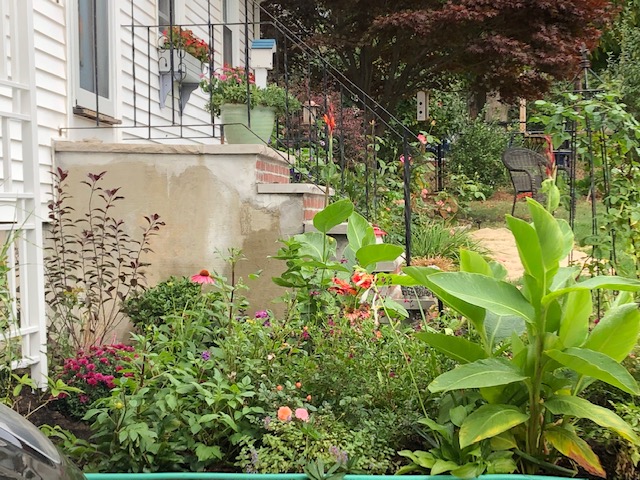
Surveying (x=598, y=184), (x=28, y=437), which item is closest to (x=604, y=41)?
(x=598, y=184)

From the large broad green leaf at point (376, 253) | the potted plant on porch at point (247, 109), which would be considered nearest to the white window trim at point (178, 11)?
the potted plant on porch at point (247, 109)

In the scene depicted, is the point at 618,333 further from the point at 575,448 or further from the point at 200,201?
the point at 200,201

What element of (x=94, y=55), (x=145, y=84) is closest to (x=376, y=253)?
(x=94, y=55)

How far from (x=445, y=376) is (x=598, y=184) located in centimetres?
263

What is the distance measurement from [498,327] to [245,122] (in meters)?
3.34

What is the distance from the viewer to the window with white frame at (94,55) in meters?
5.41

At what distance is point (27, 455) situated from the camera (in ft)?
4.07

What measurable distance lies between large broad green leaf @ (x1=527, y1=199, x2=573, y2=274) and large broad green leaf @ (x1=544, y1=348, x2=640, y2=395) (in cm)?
29

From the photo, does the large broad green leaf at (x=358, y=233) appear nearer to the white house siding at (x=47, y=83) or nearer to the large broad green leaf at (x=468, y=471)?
the large broad green leaf at (x=468, y=471)

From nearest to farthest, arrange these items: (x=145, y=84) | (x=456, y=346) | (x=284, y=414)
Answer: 1. (x=284, y=414)
2. (x=456, y=346)
3. (x=145, y=84)

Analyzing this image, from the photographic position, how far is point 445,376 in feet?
8.23

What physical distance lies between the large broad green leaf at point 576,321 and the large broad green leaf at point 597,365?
0.49 feet

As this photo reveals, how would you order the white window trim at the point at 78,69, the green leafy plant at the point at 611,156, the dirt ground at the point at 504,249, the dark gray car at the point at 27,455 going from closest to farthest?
the dark gray car at the point at 27,455, the green leafy plant at the point at 611,156, the white window trim at the point at 78,69, the dirt ground at the point at 504,249

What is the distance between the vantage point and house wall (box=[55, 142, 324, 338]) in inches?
191
